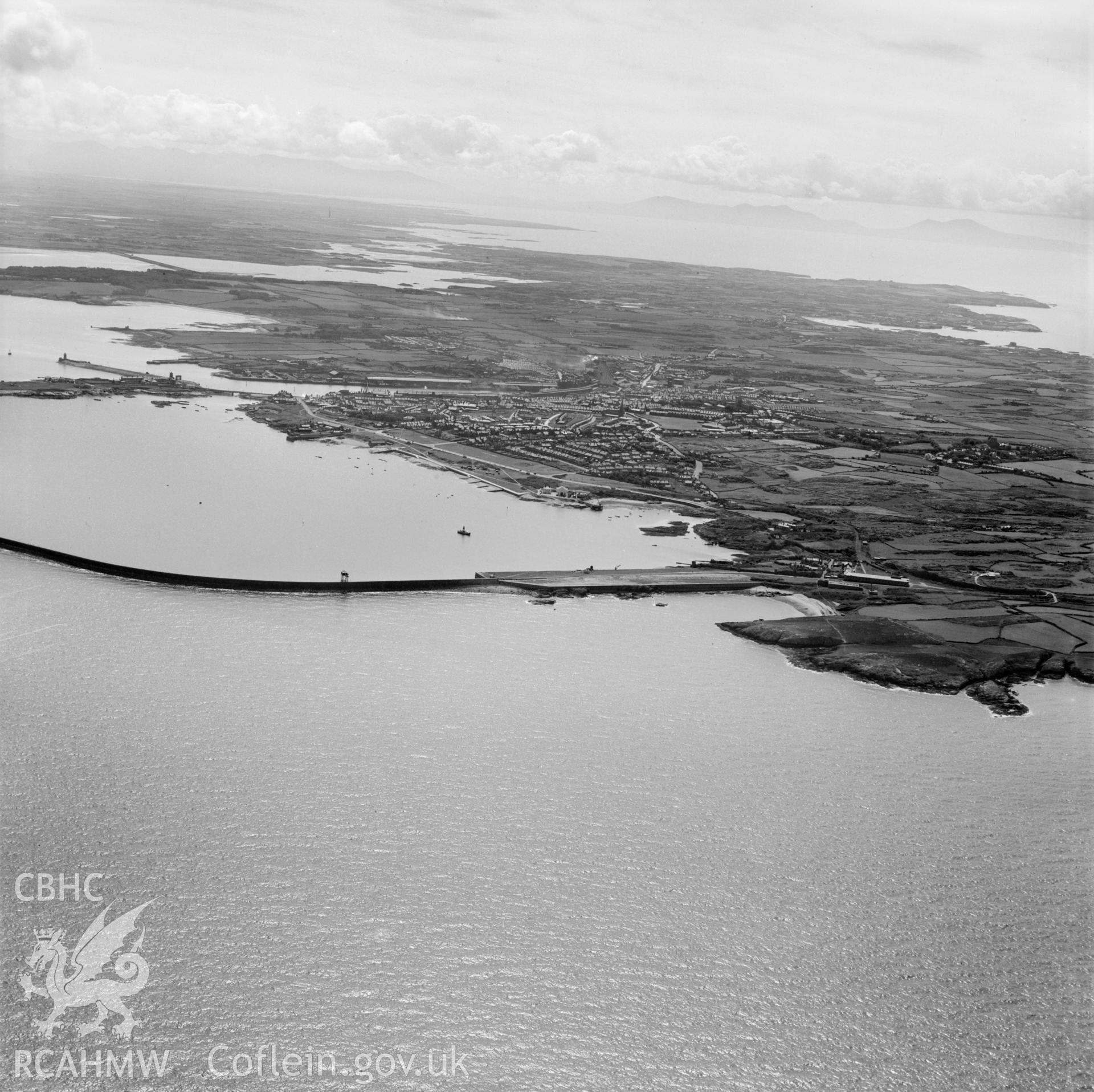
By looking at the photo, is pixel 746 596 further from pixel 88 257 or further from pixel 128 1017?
pixel 88 257

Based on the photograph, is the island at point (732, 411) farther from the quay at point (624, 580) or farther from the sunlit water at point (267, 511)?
the sunlit water at point (267, 511)

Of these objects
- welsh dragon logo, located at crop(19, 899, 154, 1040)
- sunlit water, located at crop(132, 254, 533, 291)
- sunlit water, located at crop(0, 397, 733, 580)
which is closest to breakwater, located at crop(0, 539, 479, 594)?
sunlit water, located at crop(0, 397, 733, 580)

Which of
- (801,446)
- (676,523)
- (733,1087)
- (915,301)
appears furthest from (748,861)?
(915,301)

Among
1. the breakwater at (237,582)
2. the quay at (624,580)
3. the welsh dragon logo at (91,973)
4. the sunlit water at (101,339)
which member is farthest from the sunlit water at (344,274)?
the welsh dragon logo at (91,973)

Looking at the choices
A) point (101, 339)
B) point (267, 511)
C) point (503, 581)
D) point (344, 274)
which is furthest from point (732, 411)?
point (344, 274)

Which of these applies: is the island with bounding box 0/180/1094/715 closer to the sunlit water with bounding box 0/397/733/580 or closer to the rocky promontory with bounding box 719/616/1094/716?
the rocky promontory with bounding box 719/616/1094/716
